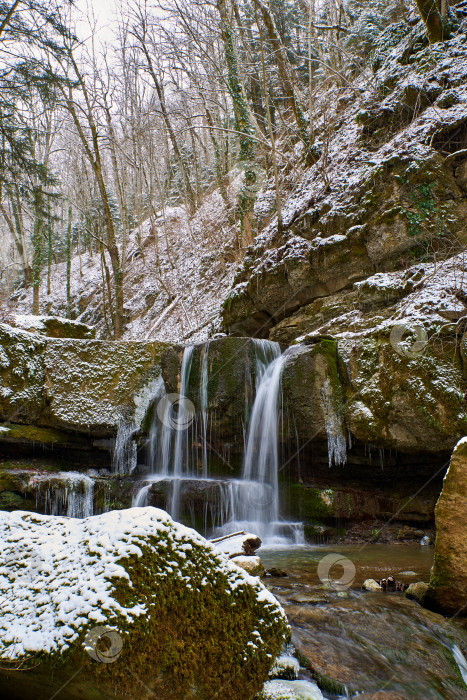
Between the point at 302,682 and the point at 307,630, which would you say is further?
the point at 307,630

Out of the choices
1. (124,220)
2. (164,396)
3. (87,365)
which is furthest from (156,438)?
(124,220)

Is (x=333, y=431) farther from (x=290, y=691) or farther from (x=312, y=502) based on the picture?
(x=290, y=691)

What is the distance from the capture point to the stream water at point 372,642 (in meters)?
2.53

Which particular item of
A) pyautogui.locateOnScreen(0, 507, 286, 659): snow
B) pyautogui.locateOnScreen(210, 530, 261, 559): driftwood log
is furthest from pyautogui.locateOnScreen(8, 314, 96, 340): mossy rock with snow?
pyautogui.locateOnScreen(0, 507, 286, 659): snow

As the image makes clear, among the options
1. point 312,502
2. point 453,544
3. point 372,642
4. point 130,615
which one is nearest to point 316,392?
point 312,502

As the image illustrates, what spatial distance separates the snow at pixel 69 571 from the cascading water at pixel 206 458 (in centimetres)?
481

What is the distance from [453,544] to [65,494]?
5.85 metres

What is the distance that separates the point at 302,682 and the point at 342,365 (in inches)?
228

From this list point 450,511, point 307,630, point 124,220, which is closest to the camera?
point 307,630

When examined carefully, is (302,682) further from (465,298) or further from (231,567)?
(465,298)

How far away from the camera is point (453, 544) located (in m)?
3.47

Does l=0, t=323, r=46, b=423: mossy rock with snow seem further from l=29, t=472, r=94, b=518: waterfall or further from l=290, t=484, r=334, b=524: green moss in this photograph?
l=290, t=484, r=334, b=524: green moss

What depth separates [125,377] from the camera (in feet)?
29.5

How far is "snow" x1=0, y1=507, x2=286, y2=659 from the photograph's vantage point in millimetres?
1885
